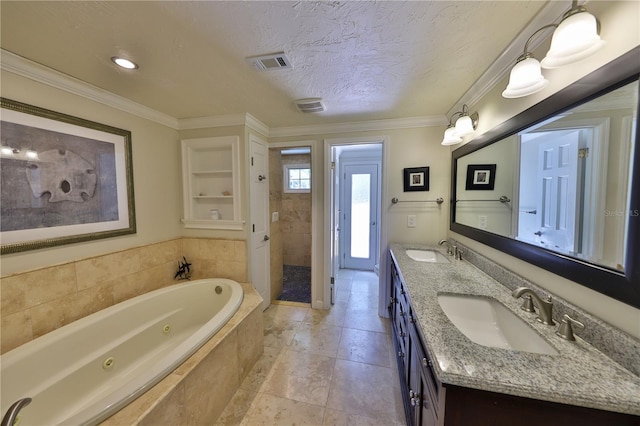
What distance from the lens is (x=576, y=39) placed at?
0.78 meters

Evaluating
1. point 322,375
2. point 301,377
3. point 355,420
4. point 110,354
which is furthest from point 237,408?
point 110,354

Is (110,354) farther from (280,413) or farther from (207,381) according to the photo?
(280,413)

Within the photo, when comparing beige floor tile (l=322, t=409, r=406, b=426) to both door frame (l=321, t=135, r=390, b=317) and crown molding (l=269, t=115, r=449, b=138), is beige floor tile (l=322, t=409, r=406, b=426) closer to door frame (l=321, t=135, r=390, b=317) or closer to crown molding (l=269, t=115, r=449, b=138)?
door frame (l=321, t=135, r=390, b=317)

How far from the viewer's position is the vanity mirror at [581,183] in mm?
740

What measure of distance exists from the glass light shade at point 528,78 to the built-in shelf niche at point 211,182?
7.34ft

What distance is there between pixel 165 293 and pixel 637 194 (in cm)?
299

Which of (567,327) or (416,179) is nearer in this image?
(567,327)

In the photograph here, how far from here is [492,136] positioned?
153 centimetres

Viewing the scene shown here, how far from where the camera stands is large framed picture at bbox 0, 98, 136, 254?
1.34 metres

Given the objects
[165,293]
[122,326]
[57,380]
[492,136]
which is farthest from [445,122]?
[57,380]

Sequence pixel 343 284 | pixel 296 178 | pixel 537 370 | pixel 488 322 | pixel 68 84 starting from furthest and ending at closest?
pixel 296 178 → pixel 343 284 → pixel 68 84 → pixel 488 322 → pixel 537 370

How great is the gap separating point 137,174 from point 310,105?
1759 millimetres

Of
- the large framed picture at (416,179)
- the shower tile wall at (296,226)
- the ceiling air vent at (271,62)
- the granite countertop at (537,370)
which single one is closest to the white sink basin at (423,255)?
the large framed picture at (416,179)

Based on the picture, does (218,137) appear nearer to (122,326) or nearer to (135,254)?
(135,254)
